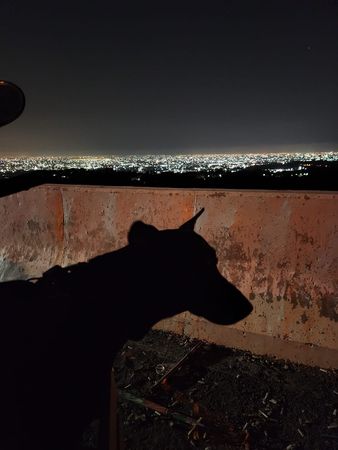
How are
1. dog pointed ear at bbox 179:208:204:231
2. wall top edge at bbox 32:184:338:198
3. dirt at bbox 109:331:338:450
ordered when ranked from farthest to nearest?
dog pointed ear at bbox 179:208:204:231
wall top edge at bbox 32:184:338:198
dirt at bbox 109:331:338:450

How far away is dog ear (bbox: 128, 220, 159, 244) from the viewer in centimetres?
438

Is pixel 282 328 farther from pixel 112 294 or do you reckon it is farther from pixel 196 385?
pixel 112 294

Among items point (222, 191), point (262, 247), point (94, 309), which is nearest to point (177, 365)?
point (94, 309)

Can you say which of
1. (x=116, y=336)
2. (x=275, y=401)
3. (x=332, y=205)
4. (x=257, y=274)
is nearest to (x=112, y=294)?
(x=116, y=336)

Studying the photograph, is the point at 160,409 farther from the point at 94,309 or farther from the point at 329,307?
the point at 329,307

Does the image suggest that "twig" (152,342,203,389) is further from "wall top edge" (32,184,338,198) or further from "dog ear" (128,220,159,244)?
"wall top edge" (32,184,338,198)

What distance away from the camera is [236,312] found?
3912mm

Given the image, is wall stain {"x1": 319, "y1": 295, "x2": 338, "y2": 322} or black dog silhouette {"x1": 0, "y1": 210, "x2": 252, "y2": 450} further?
wall stain {"x1": 319, "y1": 295, "x2": 338, "y2": 322}

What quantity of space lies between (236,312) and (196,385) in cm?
88

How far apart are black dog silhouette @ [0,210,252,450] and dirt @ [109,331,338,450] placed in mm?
304

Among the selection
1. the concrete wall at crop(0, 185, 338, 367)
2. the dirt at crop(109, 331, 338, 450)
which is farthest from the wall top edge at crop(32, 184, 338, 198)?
the dirt at crop(109, 331, 338, 450)

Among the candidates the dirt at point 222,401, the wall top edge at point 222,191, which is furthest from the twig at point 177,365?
the wall top edge at point 222,191

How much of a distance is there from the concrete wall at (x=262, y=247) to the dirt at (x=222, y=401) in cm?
23

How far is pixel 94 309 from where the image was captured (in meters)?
4.34
